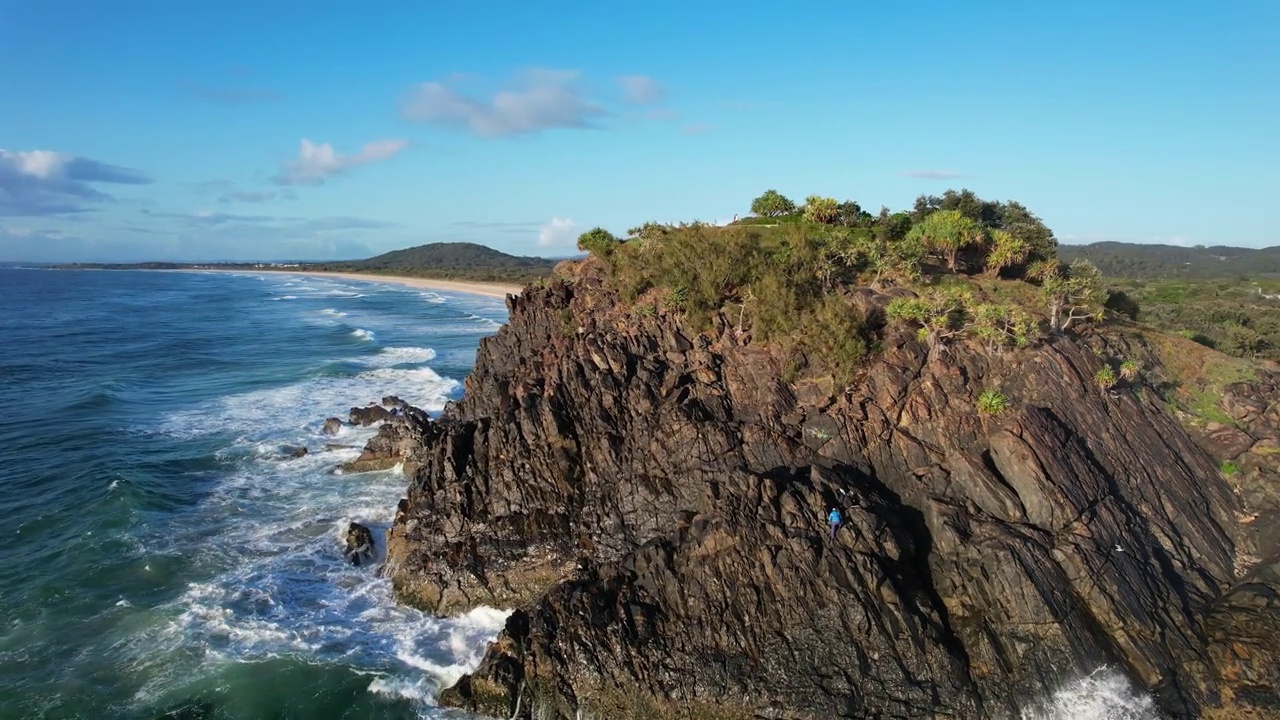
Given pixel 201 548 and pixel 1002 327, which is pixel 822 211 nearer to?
pixel 1002 327

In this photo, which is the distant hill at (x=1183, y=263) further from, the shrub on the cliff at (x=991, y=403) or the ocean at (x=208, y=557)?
the ocean at (x=208, y=557)

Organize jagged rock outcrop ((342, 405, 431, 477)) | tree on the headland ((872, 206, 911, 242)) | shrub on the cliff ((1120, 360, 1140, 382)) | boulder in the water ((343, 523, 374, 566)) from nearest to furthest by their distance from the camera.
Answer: boulder in the water ((343, 523, 374, 566)), shrub on the cliff ((1120, 360, 1140, 382)), jagged rock outcrop ((342, 405, 431, 477)), tree on the headland ((872, 206, 911, 242))

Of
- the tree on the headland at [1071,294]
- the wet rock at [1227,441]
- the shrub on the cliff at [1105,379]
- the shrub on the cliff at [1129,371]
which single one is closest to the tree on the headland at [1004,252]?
the tree on the headland at [1071,294]

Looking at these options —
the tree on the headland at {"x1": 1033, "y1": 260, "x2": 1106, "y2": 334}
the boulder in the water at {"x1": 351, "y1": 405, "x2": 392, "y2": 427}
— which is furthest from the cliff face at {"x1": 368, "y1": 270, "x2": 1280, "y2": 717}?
the boulder in the water at {"x1": 351, "y1": 405, "x2": 392, "y2": 427}

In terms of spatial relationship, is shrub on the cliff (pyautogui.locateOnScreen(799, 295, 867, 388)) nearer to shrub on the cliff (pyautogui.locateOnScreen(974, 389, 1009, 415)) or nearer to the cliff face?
the cliff face

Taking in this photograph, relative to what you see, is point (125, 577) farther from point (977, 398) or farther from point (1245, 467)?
point (1245, 467)
